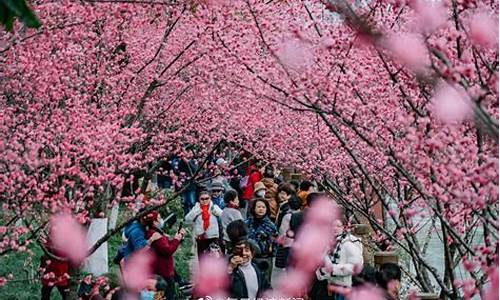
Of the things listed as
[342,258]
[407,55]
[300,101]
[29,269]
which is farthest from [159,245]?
[407,55]

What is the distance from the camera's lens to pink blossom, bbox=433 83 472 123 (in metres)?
3.23

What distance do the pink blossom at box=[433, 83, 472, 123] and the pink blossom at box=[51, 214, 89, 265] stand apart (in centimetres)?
485

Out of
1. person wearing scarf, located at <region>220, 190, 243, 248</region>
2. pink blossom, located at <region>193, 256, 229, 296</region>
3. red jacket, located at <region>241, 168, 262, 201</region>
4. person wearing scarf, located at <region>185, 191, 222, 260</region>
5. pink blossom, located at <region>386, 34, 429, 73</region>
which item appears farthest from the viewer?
red jacket, located at <region>241, 168, 262, 201</region>

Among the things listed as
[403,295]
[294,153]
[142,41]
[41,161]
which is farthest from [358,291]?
[294,153]

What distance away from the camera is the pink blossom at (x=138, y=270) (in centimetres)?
721

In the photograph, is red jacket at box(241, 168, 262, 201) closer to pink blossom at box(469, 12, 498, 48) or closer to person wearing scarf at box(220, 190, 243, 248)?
person wearing scarf at box(220, 190, 243, 248)

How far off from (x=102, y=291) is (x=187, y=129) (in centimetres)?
657

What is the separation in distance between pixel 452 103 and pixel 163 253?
239 inches

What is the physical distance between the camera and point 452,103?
365 cm

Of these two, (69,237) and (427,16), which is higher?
(427,16)

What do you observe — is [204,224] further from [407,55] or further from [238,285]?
[407,55]

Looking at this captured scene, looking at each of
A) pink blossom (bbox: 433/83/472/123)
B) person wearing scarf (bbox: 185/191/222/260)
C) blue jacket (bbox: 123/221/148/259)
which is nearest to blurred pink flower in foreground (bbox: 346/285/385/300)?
pink blossom (bbox: 433/83/472/123)

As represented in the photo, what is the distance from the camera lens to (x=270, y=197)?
41.7 feet

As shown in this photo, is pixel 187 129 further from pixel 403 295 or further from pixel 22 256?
pixel 403 295
